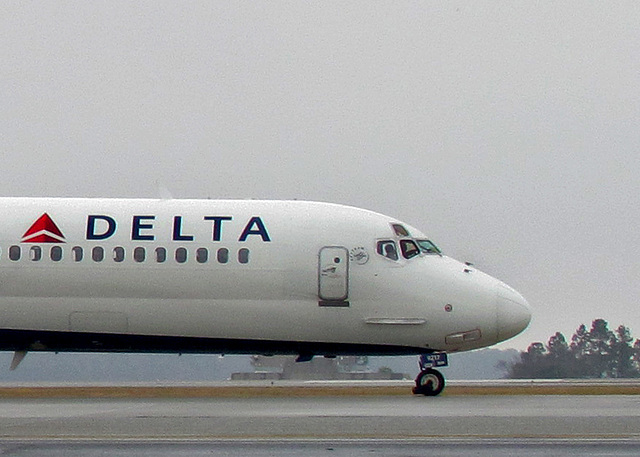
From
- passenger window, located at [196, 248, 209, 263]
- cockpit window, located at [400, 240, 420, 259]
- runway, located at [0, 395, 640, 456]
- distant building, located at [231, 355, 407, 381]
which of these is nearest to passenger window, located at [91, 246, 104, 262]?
passenger window, located at [196, 248, 209, 263]

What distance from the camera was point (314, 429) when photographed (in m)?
20.1

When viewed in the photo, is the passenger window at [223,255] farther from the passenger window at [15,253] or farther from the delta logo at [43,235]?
the passenger window at [15,253]

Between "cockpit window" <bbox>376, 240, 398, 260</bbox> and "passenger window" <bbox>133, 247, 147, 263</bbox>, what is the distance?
5.80 metres

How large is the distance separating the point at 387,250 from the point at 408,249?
22.9 inches

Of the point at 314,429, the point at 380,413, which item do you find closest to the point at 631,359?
the point at 380,413

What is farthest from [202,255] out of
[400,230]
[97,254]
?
[400,230]

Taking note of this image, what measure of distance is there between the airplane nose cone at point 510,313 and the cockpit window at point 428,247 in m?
1.95

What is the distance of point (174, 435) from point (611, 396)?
568 inches

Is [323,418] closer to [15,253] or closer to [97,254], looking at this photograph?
[97,254]

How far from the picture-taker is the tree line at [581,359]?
46.6 meters

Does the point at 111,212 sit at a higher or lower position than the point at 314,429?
higher

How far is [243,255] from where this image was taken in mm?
32906

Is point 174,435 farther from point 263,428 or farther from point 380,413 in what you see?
point 380,413

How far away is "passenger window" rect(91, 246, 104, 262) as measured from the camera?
32.8 m
